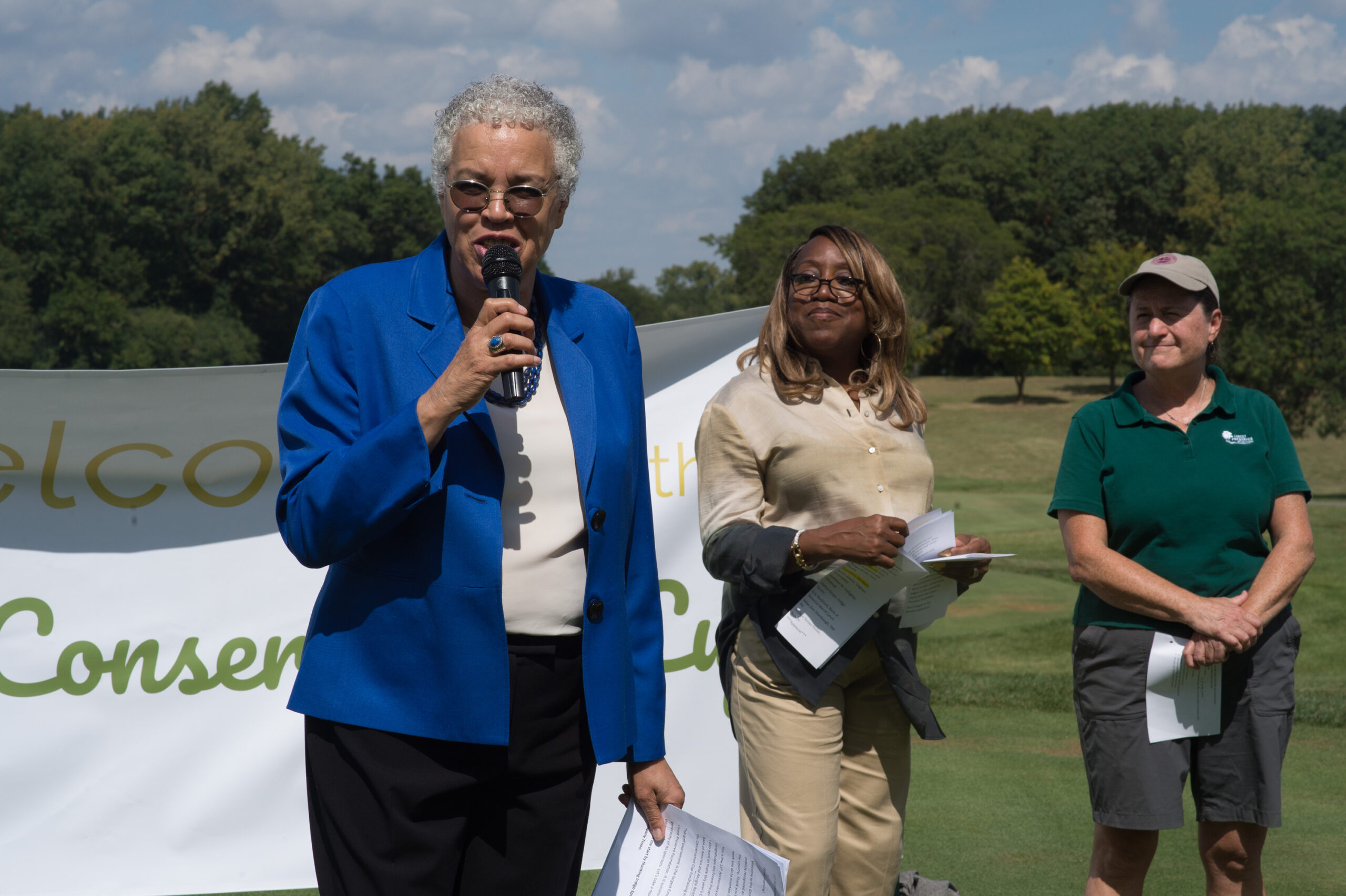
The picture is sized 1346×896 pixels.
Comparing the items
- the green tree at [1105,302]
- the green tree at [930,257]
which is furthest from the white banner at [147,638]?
the green tree at [930,257]

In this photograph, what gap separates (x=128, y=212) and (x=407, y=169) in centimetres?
2215

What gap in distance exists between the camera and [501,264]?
73.5 inches

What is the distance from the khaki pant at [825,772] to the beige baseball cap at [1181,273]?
1.22m

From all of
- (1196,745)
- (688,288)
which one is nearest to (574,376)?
(1196,745)

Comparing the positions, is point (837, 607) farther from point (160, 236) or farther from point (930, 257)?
point (160, 236)

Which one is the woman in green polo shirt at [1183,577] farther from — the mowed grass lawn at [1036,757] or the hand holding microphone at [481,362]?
→ the hand holding microphone at [481,362]

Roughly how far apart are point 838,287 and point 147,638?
257 cm

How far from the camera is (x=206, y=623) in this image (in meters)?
4.02

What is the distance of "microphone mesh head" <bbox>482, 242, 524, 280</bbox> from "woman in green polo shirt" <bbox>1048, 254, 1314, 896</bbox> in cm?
163

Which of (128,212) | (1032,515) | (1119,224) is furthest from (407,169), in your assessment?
(1032,515)

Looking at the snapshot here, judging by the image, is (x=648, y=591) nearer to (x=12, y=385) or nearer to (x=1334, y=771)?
(x=12, y=385)

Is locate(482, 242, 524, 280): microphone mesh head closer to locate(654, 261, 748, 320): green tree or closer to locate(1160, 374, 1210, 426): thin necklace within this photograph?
locate(1160, 374, 1210, 426): thin necklace

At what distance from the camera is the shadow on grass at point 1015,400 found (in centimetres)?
4638

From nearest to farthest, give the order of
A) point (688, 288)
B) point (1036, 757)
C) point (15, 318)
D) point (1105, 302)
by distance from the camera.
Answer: point (1036, 757), point (15, 318), point (1105, 302), point (688, 288)
